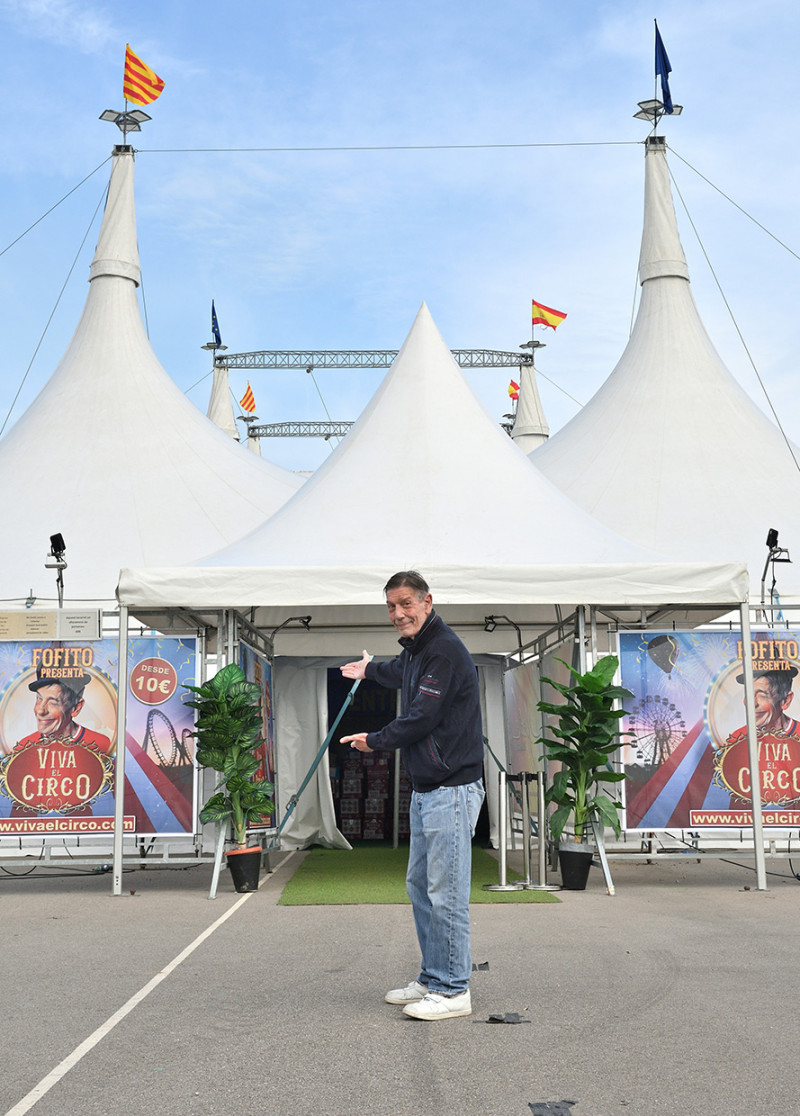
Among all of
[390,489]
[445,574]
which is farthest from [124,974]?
[390,489]

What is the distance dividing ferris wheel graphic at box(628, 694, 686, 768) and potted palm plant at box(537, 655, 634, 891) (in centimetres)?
27

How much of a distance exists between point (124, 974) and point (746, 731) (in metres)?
5.63

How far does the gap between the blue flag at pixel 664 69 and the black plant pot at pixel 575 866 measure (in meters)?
15.6

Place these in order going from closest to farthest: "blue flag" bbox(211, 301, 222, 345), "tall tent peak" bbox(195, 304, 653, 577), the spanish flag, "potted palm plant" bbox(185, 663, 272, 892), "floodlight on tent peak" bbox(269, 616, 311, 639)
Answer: "potted palm plant" bbox(185, 663, 272, 892)
"tall tent peak" bbox(195, 304, 653, 577)
"floodlight on tent peak" bbox(269, 616, 311, 639)
the spanish flag
"blue flag" bbox(211, 301, 222, 345)

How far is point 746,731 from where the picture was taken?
30.3ft

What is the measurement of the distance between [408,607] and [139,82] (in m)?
17.6

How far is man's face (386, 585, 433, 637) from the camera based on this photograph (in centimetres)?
445

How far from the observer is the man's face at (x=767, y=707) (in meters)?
9.34

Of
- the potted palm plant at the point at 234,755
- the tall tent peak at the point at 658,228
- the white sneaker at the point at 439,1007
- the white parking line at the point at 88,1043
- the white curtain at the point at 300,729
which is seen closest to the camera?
the white parking line at the point at 88,1043

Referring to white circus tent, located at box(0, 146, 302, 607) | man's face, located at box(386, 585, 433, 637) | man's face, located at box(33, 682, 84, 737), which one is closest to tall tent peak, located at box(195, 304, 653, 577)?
man's face, located at box(33, 682, 84, 737)

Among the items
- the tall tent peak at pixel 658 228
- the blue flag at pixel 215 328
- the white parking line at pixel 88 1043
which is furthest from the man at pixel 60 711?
the blue flag at pixel 215 328

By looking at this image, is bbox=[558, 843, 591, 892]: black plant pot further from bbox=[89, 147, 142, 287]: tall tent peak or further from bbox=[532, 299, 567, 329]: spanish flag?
bbox=[532, 299, 567, 329]: spanish flag

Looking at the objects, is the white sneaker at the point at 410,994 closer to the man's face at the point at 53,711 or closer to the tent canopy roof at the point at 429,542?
the tent canopy roof at the point at 429,542

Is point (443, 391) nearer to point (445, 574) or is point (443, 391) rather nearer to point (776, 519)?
point (445, 574)
